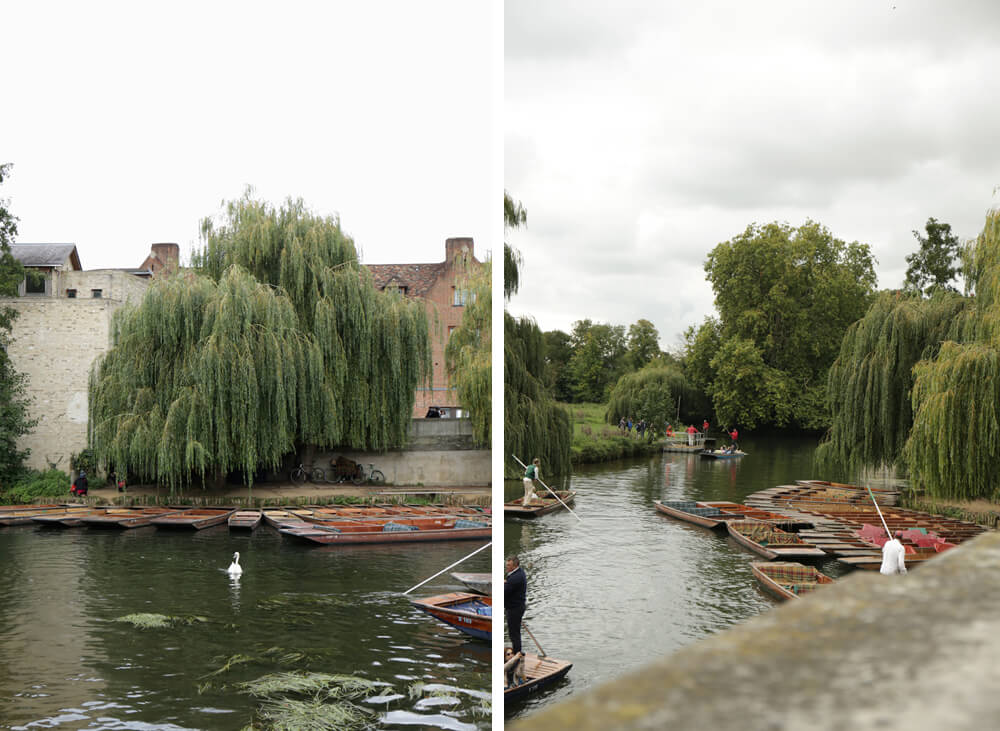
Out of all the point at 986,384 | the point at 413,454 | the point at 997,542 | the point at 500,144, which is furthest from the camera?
the point at 413,454

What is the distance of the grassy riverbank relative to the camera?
12.7ft

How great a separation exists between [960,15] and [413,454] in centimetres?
738

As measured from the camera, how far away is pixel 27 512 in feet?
27.5

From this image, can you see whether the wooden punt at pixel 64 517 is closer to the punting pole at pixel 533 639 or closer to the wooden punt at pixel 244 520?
the wooden punt at pixel 244 520

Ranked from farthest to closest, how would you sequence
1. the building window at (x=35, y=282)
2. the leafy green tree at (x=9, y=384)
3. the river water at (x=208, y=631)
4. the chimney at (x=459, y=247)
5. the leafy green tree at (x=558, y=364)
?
1. the building window at (x=35, y=282)
2. the leafy green tree at (x=9, y=384)
3. the chimney at (x=459, y=247)
4. the river water at (x=208, y=631)
5. the leafy green tree at (x=558, y=364)

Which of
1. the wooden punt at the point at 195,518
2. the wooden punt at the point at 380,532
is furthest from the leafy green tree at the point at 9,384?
the wooden punt at the point at 380,532

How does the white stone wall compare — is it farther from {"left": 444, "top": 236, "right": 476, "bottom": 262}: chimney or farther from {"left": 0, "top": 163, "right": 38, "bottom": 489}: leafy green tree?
{"left": 444, "top": 236, "right": 476, "bottom": 262}: chimney

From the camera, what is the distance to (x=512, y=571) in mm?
3445

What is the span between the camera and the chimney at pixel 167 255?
32.4ft

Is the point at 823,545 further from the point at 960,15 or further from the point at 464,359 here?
the point at 464,359

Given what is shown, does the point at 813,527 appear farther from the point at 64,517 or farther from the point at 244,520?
the point at 64,517

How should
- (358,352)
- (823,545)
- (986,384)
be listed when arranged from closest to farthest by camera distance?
(823,545) < (986,384) < (358,352)

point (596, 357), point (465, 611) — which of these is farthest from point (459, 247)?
point (465, 611)

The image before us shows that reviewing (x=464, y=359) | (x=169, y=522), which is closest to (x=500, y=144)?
(x=464, y=359)
